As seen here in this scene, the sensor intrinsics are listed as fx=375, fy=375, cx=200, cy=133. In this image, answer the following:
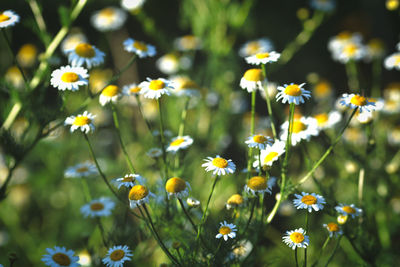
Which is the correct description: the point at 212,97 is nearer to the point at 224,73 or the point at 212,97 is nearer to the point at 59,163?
the point at 224,73

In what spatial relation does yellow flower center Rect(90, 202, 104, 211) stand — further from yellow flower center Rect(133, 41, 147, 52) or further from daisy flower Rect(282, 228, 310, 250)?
daisy flower Rect(282, 228, 310, 250)

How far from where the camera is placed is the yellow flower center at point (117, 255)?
1122 millimetres

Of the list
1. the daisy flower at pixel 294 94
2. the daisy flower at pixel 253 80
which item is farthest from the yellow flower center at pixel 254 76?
the daisy flower at pixel 294 94

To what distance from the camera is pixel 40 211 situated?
278 centimetres

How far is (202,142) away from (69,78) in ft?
4.14

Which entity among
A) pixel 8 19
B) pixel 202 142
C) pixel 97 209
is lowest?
pixel 202 142

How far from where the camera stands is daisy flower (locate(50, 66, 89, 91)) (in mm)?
1254

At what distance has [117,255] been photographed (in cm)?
113

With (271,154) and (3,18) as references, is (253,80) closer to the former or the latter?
(271,154)

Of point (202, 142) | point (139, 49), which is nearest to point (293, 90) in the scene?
point (139, 49)

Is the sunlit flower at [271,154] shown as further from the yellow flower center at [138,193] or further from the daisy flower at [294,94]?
the yellow flower center at [138,193]

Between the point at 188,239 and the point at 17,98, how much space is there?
75 cm

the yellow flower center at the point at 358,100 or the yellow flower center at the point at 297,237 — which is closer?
the yellow flower center at the point at 297,237

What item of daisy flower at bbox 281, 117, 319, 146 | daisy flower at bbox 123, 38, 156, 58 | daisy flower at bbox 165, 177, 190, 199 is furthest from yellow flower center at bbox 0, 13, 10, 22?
daisy flower at bbox 281, 117, 319, 146
